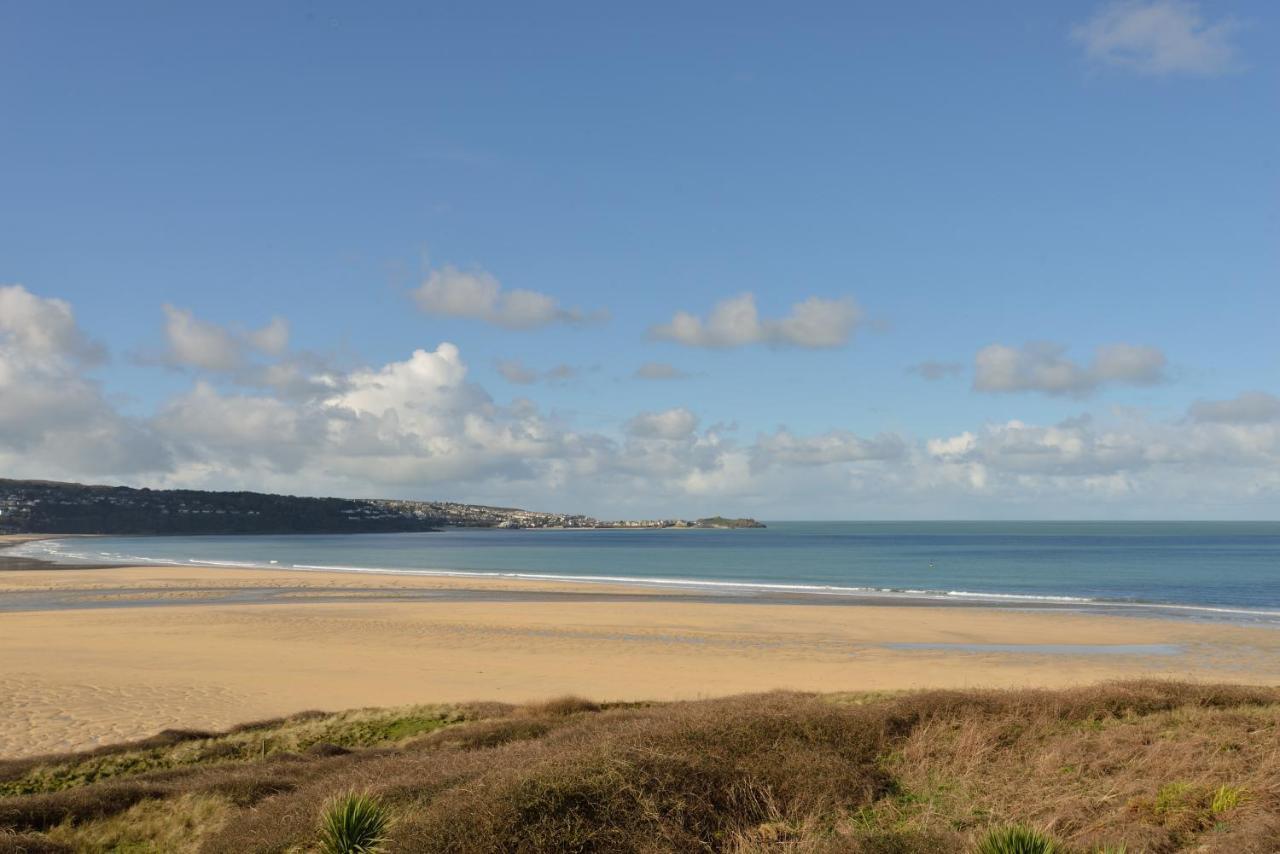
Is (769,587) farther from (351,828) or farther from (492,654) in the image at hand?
(351,828)

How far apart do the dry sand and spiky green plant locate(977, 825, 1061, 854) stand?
43.1ft

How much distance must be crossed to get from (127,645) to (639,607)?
849 inches

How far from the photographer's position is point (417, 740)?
45.0 feet

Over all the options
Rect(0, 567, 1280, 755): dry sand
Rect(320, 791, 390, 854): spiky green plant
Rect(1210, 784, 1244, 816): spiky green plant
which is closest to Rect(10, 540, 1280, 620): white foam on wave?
Rect(0, 567, 1280, 755): dry sand

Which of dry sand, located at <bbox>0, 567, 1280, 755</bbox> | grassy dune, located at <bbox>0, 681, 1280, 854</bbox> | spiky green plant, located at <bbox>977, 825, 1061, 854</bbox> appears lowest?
dry sand, located at <bbox>0, 567, 1280, 755</bbox>

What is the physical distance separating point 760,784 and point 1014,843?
8.39 ft

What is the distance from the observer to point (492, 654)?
27641mm

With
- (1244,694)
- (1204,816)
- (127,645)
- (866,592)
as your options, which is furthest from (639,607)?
(1204,816)

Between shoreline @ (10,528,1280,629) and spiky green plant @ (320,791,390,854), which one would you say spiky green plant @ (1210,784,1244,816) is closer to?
spiky green plant @ (320,791,390,854)

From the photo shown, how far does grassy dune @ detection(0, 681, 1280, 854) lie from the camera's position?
289 inches

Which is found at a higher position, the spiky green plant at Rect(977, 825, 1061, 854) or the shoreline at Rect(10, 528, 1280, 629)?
the spiky green plant at Rect(977, 825, 1061, 854)

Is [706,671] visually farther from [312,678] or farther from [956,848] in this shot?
[956,848]

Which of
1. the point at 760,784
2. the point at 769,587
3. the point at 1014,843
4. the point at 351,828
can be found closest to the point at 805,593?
the point at 769,587

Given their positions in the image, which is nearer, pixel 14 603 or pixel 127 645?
pixel 127 645
